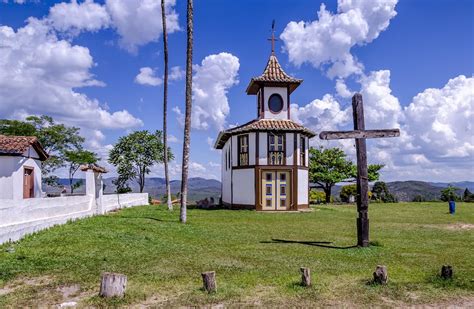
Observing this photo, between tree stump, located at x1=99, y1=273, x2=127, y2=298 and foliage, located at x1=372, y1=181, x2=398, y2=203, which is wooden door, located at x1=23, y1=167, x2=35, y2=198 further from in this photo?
foliage, located at x1=372, y1=181, x2=398, y2=203

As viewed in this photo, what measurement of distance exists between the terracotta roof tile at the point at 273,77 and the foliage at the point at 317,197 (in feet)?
48.7

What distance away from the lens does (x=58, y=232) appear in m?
13.5

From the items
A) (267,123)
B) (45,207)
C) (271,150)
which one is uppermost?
(267,123)

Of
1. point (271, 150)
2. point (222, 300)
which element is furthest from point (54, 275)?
point (271, 150)

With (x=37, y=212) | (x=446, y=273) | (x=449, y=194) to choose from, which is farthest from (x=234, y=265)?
(x=449, y=194)

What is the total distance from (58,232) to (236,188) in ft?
50.0

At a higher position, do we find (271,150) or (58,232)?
(271,150)

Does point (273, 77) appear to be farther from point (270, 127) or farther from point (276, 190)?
point (276, 190)

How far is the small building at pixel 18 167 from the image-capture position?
61.1ft

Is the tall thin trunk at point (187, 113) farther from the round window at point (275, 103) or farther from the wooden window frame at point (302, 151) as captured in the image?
the wooden window frame at point (302, 151)

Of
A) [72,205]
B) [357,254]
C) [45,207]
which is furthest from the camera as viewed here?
[72,205]

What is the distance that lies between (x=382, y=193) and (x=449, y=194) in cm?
630

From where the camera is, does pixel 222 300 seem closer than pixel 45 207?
Yes

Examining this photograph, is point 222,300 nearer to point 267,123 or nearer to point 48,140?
point 267,123
